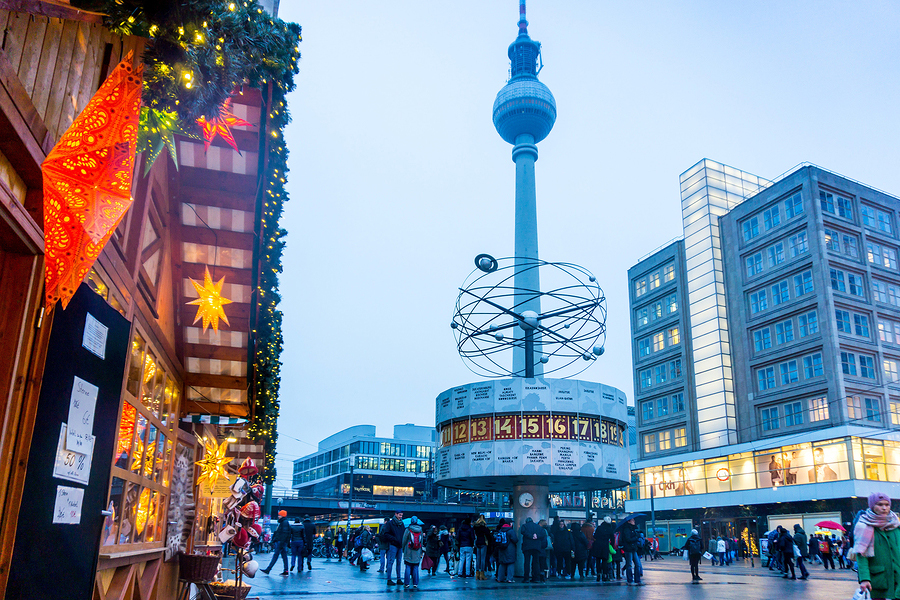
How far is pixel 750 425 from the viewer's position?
2213 inches

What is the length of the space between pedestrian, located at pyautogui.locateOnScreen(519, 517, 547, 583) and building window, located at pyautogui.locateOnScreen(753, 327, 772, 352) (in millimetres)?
42309

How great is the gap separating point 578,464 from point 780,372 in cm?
3855

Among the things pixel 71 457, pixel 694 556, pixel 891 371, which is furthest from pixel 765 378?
pixel 71 457

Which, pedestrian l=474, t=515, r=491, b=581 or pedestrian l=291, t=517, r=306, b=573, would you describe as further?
pedestrian l=291, t=517, r=306, b=573

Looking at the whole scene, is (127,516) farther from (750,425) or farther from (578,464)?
(750,425)

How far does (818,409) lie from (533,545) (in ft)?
126

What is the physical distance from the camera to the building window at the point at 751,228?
58875 millimetres

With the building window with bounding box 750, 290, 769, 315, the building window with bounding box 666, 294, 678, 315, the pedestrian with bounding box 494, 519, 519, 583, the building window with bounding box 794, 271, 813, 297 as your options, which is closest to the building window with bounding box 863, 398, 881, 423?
the building window with bounding box 794, 271, 813, 297

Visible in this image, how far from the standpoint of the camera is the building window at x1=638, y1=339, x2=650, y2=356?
70200 millimetres

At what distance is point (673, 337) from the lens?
66188mm

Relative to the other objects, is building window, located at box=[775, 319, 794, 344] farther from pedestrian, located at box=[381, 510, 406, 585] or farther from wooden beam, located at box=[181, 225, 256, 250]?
wooden beam, located at box=[181, 225, 256, 250]

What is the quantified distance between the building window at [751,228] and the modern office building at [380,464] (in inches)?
2459

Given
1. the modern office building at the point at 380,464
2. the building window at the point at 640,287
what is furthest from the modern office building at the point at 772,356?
the modern office building at the point at 380,464

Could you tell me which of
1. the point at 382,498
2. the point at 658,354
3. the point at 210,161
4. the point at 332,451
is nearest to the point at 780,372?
the point at 658,354
